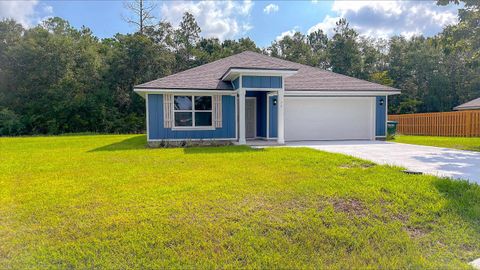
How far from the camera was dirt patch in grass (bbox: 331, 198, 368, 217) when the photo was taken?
4361 millimetres

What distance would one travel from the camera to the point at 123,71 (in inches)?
1141

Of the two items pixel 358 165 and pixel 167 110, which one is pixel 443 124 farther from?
pixel 167 110

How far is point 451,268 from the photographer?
3.18 meters

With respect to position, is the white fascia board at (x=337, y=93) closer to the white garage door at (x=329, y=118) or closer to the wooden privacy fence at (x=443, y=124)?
the white garage door at (x=329, y=118)

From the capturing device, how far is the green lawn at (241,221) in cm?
332

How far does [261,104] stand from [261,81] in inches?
127

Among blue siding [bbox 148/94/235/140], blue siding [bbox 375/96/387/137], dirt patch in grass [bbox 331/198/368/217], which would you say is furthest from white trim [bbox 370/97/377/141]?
dirt patch in grass [bbox 331/198/368/217]

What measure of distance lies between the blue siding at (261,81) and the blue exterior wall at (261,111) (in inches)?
102

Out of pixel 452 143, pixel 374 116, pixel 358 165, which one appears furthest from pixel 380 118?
pixel 358 165

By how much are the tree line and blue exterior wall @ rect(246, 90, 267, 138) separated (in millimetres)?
15525

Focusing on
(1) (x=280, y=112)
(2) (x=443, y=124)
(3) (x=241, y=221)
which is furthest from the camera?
(2) (x=443, y=124)

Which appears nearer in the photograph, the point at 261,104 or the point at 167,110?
the point at 167,110

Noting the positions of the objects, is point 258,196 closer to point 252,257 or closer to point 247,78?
point 252,257

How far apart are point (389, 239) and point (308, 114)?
1156 cm
